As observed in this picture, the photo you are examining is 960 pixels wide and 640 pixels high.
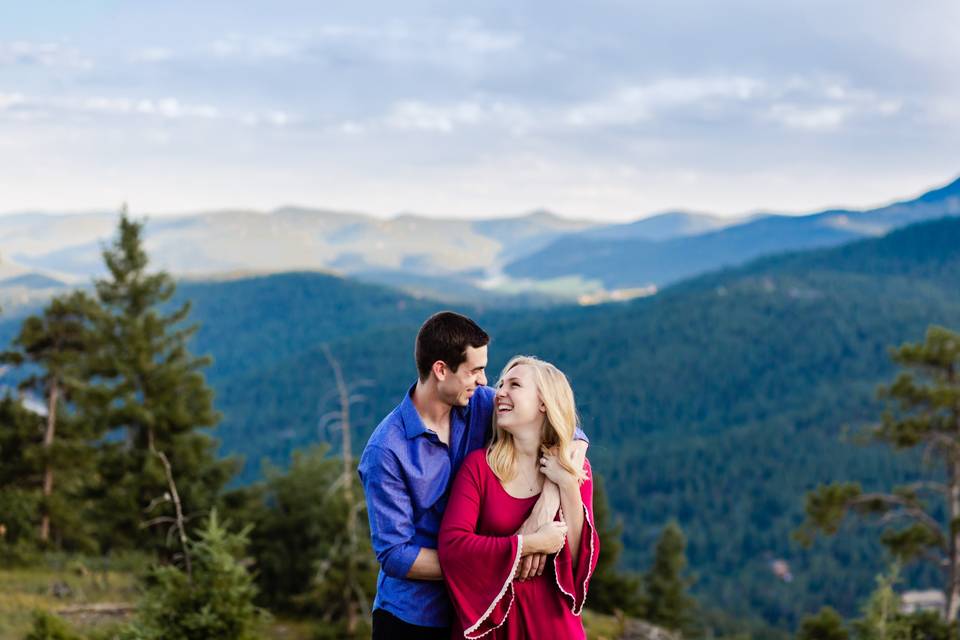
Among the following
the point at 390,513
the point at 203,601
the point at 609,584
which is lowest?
the point at 609,584

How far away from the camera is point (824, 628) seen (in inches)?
910

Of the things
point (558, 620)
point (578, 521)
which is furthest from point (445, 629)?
point (578, 521)

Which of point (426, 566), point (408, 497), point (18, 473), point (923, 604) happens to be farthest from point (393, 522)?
point (923, 604)

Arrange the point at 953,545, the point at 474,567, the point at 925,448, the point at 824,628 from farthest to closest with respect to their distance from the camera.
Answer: the point at 925,448 → the point at 824,628 → the point at 953,545 → the point at 474,567

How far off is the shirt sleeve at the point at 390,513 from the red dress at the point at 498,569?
0.18 m

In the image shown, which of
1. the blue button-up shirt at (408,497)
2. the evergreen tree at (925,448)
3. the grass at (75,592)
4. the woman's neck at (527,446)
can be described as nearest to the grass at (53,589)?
the grass at (75,592)

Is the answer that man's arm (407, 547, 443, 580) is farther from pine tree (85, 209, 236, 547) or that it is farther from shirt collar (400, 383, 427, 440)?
pine tree (85, 209, 236, 547)

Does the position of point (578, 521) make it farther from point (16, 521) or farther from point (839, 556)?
point (839, 556)

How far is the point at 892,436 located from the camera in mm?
23906

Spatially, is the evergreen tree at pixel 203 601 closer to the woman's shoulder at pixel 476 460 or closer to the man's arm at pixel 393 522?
the man's arm at pixel 393 522

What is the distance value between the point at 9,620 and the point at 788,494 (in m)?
145

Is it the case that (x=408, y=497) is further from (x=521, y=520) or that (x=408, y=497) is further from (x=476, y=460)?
(x=521, y=520)

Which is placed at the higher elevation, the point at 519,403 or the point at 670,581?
the point at 519,403

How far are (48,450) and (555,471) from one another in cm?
2612
